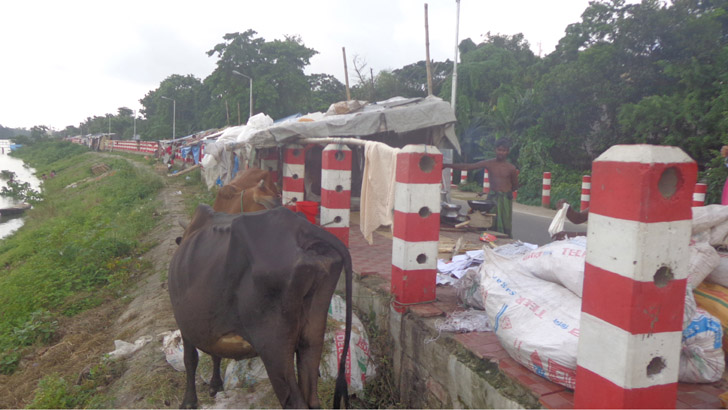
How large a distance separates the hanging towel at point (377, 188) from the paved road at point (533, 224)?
456 centimetres

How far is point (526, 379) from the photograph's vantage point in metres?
2.52

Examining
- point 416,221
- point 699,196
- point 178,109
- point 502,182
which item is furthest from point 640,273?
point 178,109

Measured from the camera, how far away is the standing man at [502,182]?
22.5 feet

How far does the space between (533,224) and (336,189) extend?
290 inches

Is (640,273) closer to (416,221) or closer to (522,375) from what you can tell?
(522,375)

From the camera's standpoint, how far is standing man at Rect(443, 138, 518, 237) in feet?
22.5

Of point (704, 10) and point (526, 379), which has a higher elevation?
point (704, 10)

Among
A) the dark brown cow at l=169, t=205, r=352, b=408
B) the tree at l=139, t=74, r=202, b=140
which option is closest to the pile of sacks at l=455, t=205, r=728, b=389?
the dark brown cow at l=169, t=205, r=352, b=408

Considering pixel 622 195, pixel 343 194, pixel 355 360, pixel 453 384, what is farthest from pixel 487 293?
pixel 343 194

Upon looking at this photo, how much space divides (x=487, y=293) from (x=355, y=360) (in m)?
1.15

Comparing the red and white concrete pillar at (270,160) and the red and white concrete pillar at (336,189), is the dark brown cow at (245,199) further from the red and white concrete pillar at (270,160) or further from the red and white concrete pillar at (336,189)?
the red and white concrete pillar at (270,160)

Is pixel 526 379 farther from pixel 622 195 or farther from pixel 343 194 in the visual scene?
pixel 343 194

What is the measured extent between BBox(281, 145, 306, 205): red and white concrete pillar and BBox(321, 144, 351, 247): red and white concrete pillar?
1829 millimetres

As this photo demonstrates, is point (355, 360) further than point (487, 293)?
Yes
